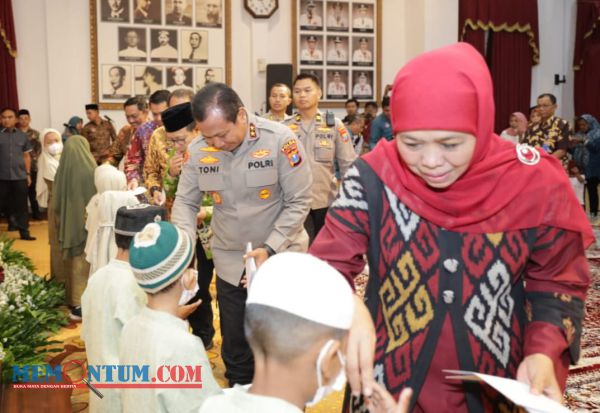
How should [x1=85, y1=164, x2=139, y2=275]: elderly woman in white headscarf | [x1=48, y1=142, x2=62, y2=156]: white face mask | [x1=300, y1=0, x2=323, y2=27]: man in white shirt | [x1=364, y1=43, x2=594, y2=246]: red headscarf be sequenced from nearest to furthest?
[x1=364, y1=43, x2=594, y2=246]: red headscarf < [x1=85, y1=164, x2=139, y2=275]: elderly woman in white headscarf < [x1=48, y1=142, x2=62, y2=156]: white face mask < [x1=300, y1=0, x2=323, y2=27]: man in white shirt

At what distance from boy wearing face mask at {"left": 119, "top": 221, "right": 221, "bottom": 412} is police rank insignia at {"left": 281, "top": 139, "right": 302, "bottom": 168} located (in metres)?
1.17

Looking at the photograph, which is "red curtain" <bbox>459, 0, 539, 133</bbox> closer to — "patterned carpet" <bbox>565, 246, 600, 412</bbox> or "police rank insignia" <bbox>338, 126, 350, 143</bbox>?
"police rank insignia" <bbox>338, 126, 350, 143</bbox>

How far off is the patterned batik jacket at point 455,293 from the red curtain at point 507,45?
11355 mm

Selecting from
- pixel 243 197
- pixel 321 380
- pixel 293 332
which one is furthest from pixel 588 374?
pixel 293 332

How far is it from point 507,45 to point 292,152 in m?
10.3

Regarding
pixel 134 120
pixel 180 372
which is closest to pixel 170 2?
pixel 134 120

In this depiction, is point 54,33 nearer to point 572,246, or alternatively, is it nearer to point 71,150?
point 71,150

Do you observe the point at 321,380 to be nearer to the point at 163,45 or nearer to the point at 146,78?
the point at 146,78

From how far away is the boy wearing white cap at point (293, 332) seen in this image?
1.17 meters

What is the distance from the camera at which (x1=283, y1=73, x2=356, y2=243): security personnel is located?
5.67 meters

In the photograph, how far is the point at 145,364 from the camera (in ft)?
6.51

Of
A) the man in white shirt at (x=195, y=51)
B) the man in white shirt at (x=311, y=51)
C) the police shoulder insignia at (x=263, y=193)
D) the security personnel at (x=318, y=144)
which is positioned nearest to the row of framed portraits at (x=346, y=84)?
the man in white shirt at (x=311, y=51)

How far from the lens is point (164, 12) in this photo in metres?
10.9

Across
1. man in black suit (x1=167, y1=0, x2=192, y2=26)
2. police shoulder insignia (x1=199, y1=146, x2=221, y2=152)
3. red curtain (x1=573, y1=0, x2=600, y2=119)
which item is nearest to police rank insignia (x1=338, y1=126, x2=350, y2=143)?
police shoulder insignia (x1=199, y1=146, x2=221, y2=152)
